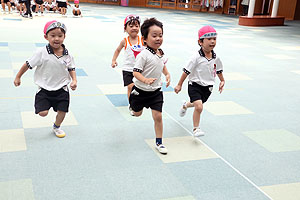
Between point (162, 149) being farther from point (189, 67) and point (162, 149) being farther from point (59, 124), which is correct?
point (59, 124)

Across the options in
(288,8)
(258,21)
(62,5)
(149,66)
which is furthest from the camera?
(288,8)

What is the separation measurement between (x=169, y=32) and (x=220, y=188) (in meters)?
9.48

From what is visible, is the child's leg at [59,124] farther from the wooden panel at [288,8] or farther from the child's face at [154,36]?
the wooden panel at [288,8]

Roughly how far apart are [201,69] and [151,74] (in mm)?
595

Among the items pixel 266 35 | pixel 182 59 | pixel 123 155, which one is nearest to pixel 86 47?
pixel 182 59

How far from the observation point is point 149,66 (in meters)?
3.24

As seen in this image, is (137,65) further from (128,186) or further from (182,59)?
(182,59)

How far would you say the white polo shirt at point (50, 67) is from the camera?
3244 mm

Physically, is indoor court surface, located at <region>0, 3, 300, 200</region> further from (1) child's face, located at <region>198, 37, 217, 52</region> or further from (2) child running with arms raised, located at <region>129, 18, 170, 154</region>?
(1) child's face, located at <region>198, 37, 217, 52</region>

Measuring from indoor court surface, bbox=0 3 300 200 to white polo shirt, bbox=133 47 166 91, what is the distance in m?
0.58

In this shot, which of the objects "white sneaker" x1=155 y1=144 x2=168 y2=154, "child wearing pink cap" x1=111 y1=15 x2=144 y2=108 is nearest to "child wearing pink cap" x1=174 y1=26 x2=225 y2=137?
"white sneaker" x1=155 y1=144 x2=168 y2=154

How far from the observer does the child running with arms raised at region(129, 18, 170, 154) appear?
123 inches

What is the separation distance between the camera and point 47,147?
3225mm

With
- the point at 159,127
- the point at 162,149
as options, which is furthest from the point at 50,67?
the point at 162,149
